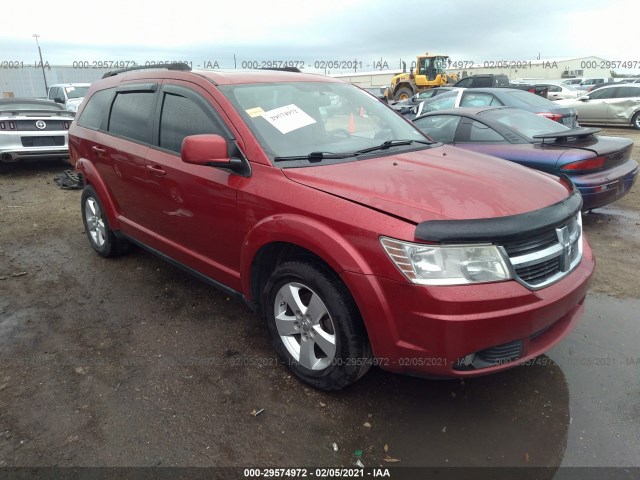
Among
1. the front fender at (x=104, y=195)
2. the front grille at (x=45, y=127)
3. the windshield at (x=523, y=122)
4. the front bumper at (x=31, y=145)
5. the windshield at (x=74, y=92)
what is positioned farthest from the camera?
the windshield at (x=74, y=92)

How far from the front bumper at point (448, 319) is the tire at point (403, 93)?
2487cm

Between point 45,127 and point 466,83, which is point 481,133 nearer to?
point 45,127

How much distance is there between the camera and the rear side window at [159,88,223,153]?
10.4 feet

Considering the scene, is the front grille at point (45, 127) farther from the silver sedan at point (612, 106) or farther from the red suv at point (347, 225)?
the silver sedan at point (612, 106)

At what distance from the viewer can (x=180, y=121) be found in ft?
11.1

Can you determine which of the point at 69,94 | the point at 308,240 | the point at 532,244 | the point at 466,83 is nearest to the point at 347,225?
the point at 308,240

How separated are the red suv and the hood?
0.01 m

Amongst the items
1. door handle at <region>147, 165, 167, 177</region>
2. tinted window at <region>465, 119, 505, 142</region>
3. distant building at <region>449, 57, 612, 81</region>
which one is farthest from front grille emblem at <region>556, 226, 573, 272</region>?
distant building at <region>449, 57, 612, 81</region>

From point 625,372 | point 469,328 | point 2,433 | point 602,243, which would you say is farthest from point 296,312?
point 602,243

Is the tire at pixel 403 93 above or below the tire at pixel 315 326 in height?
below

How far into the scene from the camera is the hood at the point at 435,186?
2268mm

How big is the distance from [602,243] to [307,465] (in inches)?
168

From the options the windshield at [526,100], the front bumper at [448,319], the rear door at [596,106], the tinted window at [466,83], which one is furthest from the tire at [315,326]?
the tinted window at [466,83]

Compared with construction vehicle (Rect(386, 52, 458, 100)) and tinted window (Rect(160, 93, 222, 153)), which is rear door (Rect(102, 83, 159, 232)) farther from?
construction vehicle (Rect(386, 52, 458, 100))
